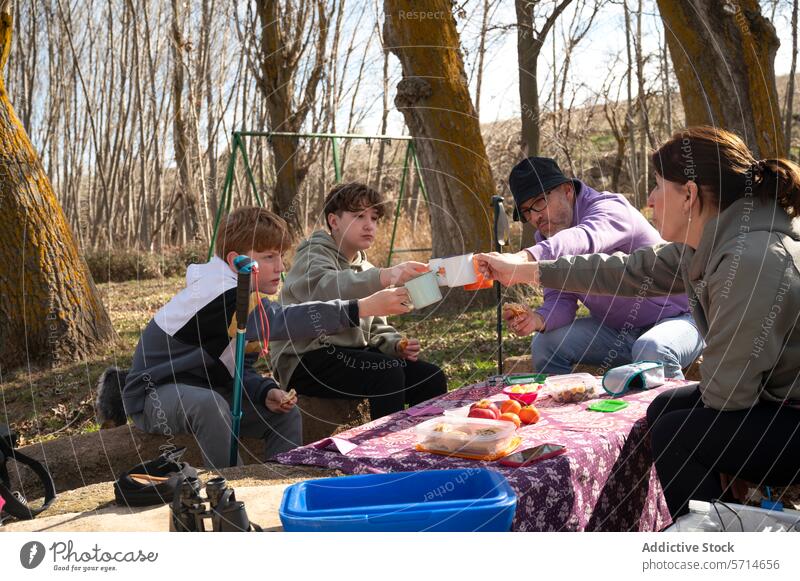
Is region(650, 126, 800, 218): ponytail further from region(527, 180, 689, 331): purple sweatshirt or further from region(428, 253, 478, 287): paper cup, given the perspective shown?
region(527, 180, 689, 331): purple sweatshirt

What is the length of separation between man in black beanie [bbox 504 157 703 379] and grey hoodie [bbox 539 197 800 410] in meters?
1.40

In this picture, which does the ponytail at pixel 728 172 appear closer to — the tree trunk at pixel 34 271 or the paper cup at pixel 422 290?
the paper cup at pixel 422 290

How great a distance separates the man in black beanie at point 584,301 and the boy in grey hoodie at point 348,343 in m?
0.66

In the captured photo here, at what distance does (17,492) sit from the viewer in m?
2.58

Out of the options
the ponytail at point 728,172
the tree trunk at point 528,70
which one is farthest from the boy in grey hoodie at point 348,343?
the tree trunk at point 528,70

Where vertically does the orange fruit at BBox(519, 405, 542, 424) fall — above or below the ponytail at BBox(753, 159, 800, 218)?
below

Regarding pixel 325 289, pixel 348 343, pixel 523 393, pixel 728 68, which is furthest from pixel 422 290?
pixel 728 68

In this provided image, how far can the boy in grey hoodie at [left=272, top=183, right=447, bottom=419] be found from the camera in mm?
4121

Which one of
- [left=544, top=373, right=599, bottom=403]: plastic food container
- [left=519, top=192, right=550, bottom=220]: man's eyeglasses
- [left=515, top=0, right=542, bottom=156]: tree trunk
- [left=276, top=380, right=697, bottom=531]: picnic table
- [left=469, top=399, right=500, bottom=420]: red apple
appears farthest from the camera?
[left=515, top=0, right=542, bottom=156]: tree trunk

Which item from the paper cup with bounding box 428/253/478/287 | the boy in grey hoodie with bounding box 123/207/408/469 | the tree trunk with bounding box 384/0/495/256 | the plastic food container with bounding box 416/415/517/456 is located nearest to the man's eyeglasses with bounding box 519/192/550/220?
the paper cup with bounding box 428/253/478/287

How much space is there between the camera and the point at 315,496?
2029 millimetres

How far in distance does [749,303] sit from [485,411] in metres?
0.93

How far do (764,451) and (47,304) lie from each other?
16.4 feet

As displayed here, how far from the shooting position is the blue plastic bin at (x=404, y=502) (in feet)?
6.07
